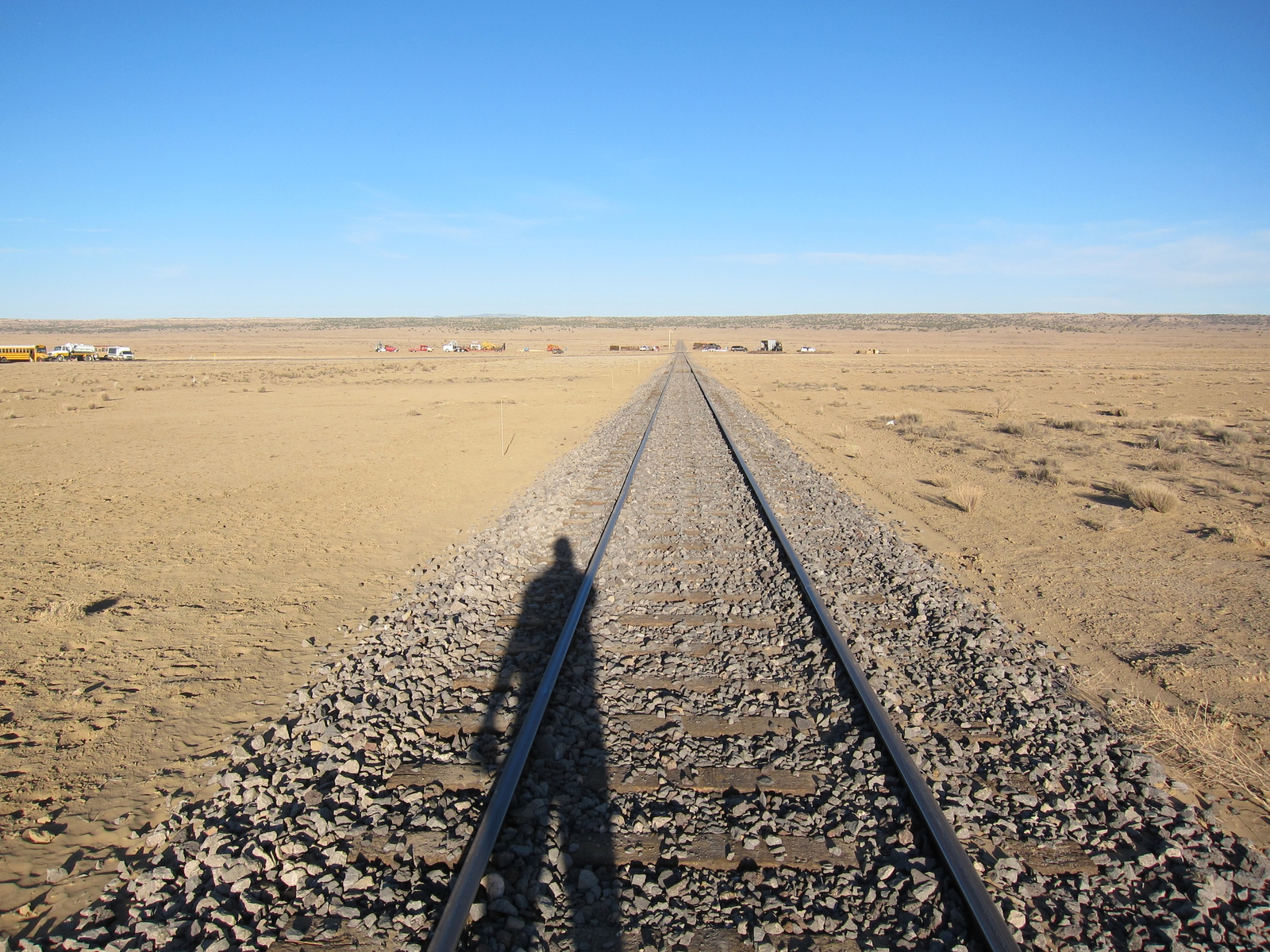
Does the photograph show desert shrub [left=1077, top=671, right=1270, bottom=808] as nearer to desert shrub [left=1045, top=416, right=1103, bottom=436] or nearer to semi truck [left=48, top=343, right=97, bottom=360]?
desert shrub [left=1045, top=416, right=1103, bottom=436]

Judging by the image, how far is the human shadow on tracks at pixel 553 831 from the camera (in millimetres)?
3102

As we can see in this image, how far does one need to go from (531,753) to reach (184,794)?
2.03 metres

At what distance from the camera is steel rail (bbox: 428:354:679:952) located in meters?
2.89

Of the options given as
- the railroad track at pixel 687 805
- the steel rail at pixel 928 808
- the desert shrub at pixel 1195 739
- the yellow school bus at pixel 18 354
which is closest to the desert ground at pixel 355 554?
the desert shrub at pixel 1195 739

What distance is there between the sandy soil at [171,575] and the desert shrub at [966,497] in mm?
7679

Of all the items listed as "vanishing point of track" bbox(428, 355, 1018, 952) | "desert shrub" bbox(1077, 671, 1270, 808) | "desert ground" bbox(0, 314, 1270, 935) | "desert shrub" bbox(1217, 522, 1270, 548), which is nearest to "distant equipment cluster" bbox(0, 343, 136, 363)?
"desert ground" bbox(0, 314, 1270, 935)

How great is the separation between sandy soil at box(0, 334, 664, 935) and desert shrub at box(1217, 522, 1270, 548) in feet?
35.3

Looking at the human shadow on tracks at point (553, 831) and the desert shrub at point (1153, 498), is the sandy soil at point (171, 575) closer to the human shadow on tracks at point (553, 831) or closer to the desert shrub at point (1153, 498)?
the human shadow on tracks at point (553, 831)

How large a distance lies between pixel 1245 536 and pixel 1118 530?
1.46 m

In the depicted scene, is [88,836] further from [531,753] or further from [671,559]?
[671,559]

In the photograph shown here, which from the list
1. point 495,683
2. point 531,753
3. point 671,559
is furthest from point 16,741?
point 671,559

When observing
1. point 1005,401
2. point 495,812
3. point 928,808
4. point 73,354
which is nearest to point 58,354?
point 73,354

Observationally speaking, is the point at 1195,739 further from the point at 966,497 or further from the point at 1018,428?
the point at 1018,428

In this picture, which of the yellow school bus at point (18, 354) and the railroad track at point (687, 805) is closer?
the railroad track at point (687, 805)
